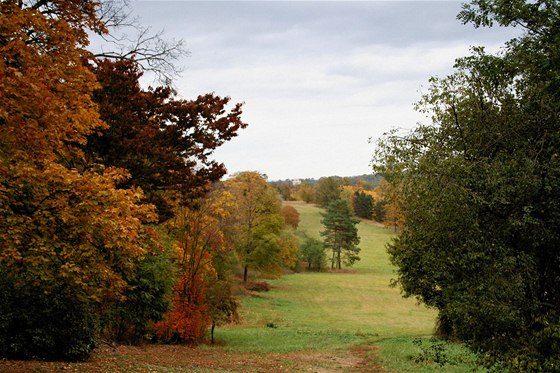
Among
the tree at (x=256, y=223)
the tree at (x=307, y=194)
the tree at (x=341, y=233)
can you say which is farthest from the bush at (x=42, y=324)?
the tree at (x=307, y=194)

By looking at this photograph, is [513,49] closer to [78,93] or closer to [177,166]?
[78,93]

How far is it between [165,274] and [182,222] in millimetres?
6062

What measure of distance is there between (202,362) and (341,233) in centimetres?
6740

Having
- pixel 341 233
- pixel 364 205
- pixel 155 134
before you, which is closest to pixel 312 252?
pixel 341 233

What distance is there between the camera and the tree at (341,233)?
274 ft

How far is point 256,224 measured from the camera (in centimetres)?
5500

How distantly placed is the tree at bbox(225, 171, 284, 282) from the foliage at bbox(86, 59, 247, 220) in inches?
1258

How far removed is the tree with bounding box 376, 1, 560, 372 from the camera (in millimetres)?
9547

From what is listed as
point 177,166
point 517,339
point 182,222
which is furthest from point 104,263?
point 182,222

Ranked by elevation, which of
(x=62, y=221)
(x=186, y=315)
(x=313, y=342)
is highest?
(x=62, y=221)

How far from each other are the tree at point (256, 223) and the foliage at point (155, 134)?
31.9 m

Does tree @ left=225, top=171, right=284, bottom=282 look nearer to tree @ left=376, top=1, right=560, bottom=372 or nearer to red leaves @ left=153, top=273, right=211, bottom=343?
red leaves @ left=153, top=273, right=211, bottom=343

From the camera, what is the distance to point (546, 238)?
392 inches

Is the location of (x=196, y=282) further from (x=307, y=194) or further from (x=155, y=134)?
(x=307, y=194)
